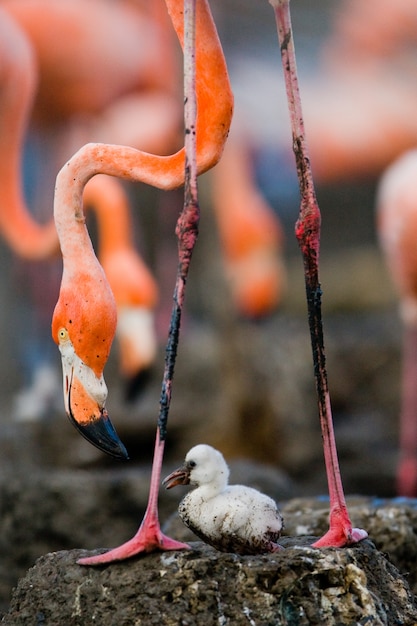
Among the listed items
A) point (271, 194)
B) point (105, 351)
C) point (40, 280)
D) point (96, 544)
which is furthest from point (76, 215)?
point (271, 194)

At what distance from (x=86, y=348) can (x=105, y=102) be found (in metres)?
5.32

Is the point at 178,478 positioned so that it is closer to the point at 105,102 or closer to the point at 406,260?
the point at 406,260

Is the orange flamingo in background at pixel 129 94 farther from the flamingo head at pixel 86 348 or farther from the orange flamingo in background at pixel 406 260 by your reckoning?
the flamingo head at pixel 86 348

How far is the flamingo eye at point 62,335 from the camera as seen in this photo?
10.4 feet

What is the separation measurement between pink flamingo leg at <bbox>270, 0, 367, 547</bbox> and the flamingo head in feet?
1.85

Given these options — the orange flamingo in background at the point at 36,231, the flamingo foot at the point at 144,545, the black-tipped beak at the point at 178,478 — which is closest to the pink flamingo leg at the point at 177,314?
the flamingo foot at the point at 144,545

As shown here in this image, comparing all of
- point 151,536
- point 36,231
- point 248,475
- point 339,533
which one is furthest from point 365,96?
point 151,536

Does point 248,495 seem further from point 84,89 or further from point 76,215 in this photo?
point 84,89

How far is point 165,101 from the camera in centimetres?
885

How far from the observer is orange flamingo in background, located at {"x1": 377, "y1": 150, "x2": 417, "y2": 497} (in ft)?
21.5

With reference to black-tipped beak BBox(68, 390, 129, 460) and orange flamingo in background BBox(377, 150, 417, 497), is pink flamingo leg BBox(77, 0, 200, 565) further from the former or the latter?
orange flamingo in background BBox(377, 150, 417, 497)

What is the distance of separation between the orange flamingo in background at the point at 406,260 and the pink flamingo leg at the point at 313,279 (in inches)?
131

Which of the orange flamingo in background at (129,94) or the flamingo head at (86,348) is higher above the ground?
the orange flamingo in background at (129,94)

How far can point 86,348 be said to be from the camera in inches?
124
